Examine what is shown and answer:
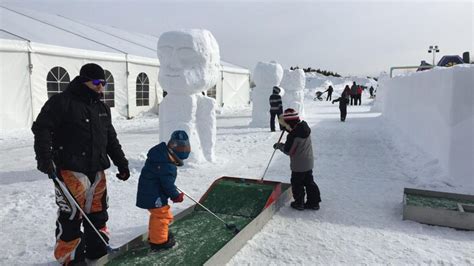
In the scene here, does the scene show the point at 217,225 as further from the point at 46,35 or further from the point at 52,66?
the point at 46,35

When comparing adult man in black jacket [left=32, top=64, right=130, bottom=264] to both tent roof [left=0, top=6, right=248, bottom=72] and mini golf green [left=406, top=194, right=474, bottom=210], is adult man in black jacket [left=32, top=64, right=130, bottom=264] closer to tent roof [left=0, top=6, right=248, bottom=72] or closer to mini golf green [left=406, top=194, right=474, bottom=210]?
mini golf green [left=406, top=194, right=474, bottom=210]

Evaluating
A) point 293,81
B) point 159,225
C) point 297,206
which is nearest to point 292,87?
point 293,81

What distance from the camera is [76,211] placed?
9.95 feet

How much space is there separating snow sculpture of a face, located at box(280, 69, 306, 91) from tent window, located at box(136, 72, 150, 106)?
6388 mm

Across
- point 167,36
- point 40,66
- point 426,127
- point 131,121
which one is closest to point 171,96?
point 167,36

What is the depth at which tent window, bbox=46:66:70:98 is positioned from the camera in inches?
490

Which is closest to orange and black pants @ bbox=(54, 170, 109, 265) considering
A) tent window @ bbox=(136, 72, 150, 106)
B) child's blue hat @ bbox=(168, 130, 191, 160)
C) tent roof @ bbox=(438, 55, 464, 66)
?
child's blue hat @ bbox=(168, 130, 191, 160)

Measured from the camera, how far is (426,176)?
6156 mm

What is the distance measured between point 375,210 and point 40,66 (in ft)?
37.7

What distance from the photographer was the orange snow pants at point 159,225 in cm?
333

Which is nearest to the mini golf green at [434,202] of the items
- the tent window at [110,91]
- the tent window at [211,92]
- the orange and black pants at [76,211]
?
the orange and black pants at [76,211]

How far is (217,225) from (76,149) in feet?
5.70

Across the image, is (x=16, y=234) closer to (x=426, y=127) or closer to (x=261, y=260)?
(x=261, y=260)

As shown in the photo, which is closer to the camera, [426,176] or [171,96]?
[426,176]
